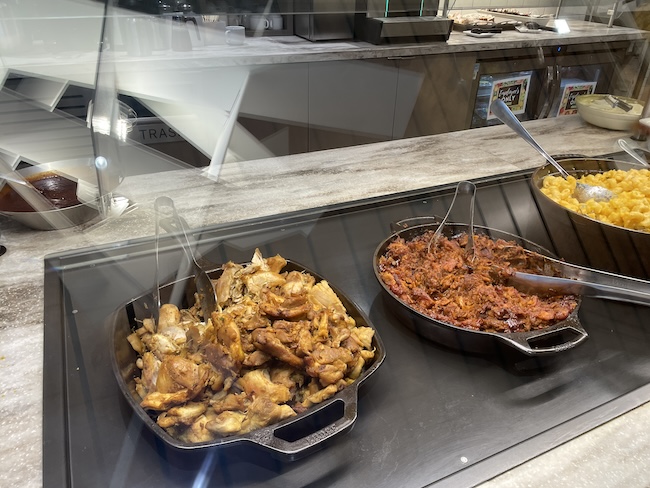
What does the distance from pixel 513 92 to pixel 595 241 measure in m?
3.02

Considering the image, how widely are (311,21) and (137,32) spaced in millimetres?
2095

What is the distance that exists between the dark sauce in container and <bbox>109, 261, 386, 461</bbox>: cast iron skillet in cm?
41

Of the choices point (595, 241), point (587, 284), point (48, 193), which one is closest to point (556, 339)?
point (587, 284)

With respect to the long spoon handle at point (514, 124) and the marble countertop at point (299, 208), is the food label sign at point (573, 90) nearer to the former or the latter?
the marble countertop at point (299, 208)

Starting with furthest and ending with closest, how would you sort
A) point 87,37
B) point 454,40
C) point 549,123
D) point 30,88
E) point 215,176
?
1. point 454,40
2. point 549,123
3. point 215,176
4. point 30,88
5. point 87,37

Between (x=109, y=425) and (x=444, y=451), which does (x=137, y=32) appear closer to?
(x=109, y=425)

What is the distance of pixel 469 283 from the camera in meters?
0.80

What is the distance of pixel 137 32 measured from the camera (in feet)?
2.53

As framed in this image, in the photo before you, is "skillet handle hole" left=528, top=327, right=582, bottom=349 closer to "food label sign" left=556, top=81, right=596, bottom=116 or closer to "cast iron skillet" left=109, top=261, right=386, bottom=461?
"cast iron skillet" left=109, top=261, right=386, bottom=461

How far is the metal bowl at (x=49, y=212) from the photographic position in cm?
94

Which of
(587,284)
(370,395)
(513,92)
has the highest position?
(587,284)

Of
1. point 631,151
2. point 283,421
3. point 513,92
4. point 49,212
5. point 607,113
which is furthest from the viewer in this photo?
point 513,92

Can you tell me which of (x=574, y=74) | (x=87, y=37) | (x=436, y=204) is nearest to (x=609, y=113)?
(x=436, y=204)

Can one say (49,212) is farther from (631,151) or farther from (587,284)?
(631,151)
